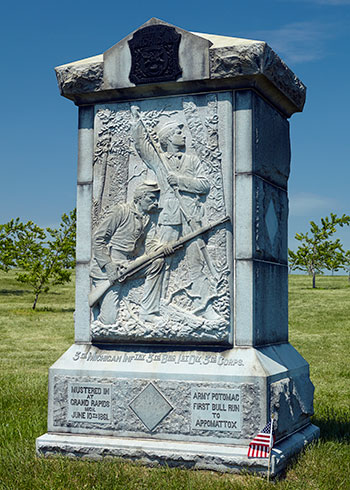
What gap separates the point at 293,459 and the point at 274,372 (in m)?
0.80

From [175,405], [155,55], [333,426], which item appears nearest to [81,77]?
[155,55]

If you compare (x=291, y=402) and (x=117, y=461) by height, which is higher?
(x=291, y=402)

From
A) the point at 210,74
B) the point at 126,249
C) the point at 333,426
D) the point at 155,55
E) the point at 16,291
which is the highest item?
the point at 155,55

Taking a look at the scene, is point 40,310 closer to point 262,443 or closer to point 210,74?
point 210,74

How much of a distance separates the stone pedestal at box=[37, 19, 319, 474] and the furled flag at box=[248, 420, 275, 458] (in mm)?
161

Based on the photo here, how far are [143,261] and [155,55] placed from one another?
6.38ft

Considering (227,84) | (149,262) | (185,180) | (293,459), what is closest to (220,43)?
(227,84)

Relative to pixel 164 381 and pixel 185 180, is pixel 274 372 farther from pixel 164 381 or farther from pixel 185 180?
pixel 185 180

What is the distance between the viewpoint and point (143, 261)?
633cm

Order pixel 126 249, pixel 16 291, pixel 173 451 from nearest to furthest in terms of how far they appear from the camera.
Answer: pixel 173 451 < pixel 126 249 < pixel 16 291

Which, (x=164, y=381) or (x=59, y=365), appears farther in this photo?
(x=59, y=365)

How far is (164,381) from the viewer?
6.02m

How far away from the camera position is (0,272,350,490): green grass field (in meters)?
5.38

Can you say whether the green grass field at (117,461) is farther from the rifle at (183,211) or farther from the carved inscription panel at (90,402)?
the rifle at (183,211)
